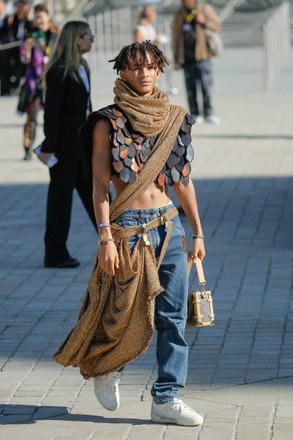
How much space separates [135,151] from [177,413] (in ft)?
3.83

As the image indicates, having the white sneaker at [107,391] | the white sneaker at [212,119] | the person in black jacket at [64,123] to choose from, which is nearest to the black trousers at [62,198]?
the person in black jacket at [64,123]

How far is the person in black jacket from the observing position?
10.2 meters

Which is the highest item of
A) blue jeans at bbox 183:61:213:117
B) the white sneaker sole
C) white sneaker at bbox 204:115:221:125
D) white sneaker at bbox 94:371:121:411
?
white sneaker at bbox 94:371:121:411

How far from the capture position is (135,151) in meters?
6.16

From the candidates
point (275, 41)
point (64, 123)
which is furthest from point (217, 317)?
point (275, 41)

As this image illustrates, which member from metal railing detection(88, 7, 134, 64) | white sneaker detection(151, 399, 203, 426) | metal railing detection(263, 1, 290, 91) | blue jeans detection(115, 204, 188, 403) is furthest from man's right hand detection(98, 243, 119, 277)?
metal railing detection(88, 7, 134, 64)

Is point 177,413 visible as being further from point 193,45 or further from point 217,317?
point 193,45

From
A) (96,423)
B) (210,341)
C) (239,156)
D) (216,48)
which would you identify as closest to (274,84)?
(216,48)

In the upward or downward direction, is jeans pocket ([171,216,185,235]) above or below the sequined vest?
below

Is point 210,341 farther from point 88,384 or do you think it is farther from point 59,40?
point 59,40

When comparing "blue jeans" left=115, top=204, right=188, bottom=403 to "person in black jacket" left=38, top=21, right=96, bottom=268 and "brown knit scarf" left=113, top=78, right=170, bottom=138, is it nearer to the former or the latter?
"brown knit scarf" left=113, top=78, right=170, bottom=138

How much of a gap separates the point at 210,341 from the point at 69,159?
2.89m

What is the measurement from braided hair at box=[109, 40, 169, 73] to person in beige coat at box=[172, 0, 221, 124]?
14423 millimetres

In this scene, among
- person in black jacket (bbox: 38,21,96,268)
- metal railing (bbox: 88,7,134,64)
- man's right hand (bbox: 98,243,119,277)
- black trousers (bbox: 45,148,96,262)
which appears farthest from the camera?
metal railing (bbox: 88,7,134,64)
